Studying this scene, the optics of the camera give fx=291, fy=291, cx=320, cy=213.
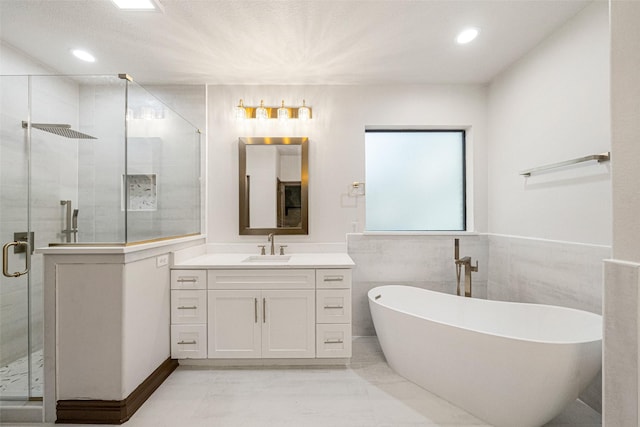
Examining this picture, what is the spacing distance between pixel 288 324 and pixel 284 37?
2205mm

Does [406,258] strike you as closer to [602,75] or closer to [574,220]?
[574,220]

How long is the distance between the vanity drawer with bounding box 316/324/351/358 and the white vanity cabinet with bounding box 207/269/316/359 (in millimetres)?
56

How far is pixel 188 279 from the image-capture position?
2328 mm

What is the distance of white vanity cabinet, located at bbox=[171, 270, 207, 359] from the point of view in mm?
2295

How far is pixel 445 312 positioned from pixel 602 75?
6.70 ft

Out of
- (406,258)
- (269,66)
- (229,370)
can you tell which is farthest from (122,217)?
(406,258)

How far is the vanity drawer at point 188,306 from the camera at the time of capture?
90.7 inches

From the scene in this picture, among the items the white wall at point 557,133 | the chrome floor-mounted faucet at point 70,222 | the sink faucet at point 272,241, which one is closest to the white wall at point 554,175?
the white wall at point 557,133

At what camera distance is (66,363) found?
5.68 ft

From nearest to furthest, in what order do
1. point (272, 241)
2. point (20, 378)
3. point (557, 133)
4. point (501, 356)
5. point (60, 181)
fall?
point (501, 356), point (20, 378), point (557, 133), point (60, 181), point (272, 241)

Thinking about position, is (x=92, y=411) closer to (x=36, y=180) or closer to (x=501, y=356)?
(x=36, y=180)

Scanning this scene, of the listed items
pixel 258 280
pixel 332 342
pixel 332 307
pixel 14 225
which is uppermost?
pixel 14 225

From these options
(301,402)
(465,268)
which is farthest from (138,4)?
(465,268)

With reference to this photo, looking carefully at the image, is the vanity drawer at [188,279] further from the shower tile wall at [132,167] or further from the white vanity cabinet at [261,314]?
the shower tile wall at [132,167]
